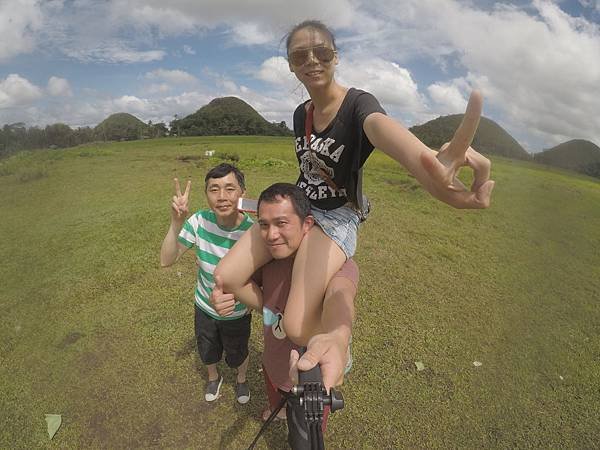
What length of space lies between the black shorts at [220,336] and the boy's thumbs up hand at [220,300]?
1.04 meters

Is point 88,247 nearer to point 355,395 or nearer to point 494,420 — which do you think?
point 355,395

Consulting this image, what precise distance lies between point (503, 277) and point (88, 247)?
837 centimetres

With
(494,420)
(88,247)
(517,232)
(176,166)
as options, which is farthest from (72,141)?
(494,420)

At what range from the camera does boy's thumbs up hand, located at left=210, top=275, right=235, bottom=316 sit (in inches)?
85.1

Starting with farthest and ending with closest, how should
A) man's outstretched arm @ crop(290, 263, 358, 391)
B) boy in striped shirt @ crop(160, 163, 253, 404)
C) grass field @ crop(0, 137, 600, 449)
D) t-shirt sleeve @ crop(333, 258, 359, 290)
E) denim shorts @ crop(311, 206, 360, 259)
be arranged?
1. grass field @ crop(0, 137, 600, 449)
2. boy in striped shirt @ crop(160, 163, 253, 404)
3. denim shorts @ crop(311, 206, 360, 259)
4. t-shirt sleeve @ crop(333, 258, 359, 290)
5. man's outstretched arm @ crop(290, 263, 358, 391)

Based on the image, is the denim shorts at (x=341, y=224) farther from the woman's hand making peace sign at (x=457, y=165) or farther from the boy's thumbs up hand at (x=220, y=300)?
the woman's hand making peace sign at (x=457, y=165)

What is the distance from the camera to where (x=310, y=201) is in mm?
2412

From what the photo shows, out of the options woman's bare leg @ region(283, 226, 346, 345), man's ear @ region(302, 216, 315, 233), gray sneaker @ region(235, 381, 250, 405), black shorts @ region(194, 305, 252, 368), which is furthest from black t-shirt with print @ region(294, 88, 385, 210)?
gray sneaker @ region(235, 381, 250, 405)

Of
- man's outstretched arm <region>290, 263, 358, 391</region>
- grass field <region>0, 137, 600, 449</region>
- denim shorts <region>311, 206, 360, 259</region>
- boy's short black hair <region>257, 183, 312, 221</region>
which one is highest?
boy's short black hair <region>257, 183, 312, 221</region>

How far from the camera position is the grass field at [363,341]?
344cm

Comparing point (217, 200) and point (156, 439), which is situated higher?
point (217, 200)

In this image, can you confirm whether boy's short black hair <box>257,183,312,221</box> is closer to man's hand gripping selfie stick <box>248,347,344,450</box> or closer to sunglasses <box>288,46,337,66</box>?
sunglasses <box>288,46,337,66</box>

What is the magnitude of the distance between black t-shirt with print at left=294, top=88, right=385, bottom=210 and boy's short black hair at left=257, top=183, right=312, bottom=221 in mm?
226

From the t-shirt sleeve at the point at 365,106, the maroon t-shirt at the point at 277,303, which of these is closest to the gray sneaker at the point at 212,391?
the maroon t-shirt at the point at 277,303
